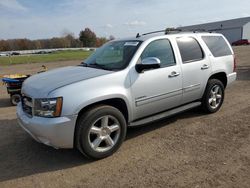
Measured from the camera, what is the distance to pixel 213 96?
6102 millimetres

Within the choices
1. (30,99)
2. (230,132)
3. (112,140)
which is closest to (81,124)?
(112,140)

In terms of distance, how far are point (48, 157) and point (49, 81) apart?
1.22 meters

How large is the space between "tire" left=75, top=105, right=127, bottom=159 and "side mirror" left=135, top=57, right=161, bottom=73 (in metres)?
0.81

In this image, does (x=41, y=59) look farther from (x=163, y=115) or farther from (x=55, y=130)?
(x=55, y=130)

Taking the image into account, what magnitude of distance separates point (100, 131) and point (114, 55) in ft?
5.14

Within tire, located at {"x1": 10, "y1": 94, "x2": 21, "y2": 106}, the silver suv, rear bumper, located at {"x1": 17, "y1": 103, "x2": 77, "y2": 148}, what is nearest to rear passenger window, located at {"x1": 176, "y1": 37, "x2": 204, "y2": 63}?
the silver suv

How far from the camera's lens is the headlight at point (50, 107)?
148 inches

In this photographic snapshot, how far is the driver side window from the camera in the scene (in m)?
4.85

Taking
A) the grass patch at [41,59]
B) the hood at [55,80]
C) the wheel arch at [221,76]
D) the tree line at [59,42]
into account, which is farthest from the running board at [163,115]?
the tree line at [59,42]

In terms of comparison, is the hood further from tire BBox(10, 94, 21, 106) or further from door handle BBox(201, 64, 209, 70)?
tire BBox(10, 94, 21, 106)

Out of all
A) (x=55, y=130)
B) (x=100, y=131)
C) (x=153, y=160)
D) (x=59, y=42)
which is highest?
(x=59, y=42)

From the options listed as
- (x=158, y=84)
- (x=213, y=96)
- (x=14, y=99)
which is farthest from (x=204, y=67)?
(x=14, y=99)

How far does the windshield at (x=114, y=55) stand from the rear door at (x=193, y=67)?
3.46ft

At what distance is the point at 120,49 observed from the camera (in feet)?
16.7
